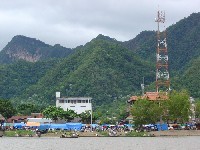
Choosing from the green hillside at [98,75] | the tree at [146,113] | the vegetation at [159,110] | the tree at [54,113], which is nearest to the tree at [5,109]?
the tree at [54,113]

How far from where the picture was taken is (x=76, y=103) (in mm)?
153750

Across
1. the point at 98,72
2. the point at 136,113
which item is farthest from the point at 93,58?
the point at 136,113

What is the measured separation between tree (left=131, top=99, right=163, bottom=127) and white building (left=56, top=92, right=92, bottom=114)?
64604 millimetres

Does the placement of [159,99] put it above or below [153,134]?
above

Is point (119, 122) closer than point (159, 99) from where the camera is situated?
No

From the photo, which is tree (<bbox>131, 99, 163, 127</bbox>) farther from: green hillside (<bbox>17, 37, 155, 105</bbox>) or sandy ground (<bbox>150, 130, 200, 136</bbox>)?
green hillside (<bbox>17, 37, 155, 105</bbox>)

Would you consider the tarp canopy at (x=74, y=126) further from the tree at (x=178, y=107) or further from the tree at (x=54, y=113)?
the tree at (x=178, y=107)

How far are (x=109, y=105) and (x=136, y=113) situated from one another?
238ft

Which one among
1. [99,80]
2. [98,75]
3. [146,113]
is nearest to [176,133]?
[146,113]

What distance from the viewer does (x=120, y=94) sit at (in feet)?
551

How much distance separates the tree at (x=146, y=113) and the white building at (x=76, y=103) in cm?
6460

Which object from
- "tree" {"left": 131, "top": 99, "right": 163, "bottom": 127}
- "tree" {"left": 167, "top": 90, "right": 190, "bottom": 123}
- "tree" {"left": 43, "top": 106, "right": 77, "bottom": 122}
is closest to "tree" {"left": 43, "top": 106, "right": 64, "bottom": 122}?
"tree" {"left": 43, "top": 106, "right": 77, "bottom": 122}
